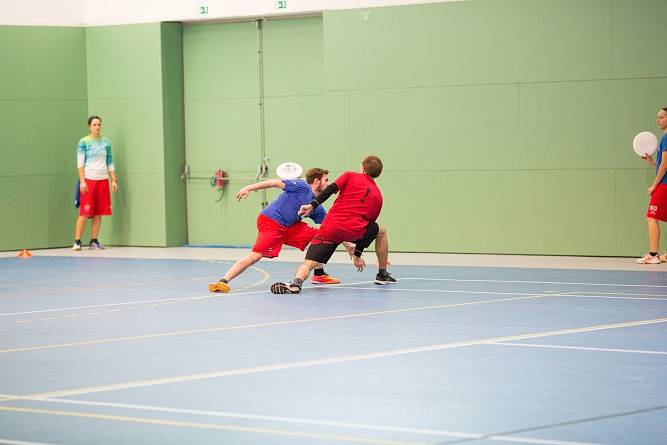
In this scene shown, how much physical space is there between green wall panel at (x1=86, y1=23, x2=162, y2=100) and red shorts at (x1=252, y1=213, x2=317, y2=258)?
6.43m

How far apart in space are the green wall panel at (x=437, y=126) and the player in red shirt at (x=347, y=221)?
13.2 ft

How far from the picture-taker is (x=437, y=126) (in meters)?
16.3

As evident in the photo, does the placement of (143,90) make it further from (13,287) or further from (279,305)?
(279,305)

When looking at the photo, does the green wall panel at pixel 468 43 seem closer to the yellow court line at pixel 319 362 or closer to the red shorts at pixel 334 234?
the red shorts at pixel 334 234

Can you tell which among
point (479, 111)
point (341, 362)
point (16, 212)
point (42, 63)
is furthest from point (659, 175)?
point (16, 212)

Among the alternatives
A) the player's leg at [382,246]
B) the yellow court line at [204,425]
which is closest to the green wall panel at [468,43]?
the player's leg at [382,246]

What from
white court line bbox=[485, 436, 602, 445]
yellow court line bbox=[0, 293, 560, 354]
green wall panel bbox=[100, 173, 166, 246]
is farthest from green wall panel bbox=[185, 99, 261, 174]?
white court line bbox=[485, 436, 602, 445]

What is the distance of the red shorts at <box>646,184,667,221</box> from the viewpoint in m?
14.3

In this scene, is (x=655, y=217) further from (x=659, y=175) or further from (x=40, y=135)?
(x=40, y=135)

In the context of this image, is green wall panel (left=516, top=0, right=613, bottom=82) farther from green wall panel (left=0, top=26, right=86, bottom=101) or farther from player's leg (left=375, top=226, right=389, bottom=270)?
green wall panel (left=0, top=26, right=86, bottom=101)

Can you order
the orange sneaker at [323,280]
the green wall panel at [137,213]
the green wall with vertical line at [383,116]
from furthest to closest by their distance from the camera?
the green wall panel at [137,213]
the green wall with vertical line at [383,116]
the orange sneaker at [323,280]

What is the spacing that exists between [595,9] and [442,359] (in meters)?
8.64

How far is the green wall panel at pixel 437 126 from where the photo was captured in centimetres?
1592

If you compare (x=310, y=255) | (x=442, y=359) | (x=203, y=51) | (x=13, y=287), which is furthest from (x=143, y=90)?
(x=442, y=359)
